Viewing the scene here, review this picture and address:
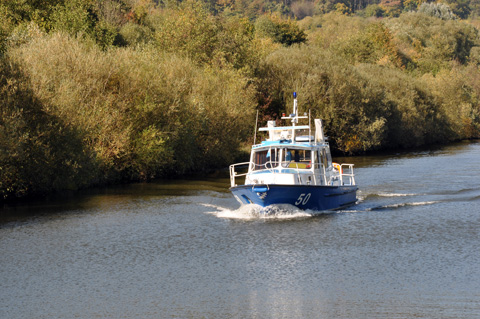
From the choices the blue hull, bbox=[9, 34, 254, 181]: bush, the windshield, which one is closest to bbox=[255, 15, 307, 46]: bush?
bbox=[9, 34, 254, 181]: bush

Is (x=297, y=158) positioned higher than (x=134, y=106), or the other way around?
(x=134, y=106)

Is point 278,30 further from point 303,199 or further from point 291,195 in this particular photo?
point 291,195

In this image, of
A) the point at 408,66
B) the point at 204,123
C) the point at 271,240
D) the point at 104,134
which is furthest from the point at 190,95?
the point at 408,66

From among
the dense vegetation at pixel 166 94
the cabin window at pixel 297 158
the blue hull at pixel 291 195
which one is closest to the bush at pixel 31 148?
the dense vegetation at pixel 166 94

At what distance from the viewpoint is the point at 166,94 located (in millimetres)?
48531

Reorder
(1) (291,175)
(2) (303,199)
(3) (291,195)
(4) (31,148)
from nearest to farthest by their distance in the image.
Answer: (3) (291,195), (1) (291,175), (2) (303,199), (4) (31,148)

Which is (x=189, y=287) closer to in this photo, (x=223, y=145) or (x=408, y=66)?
(x=223, y=145)

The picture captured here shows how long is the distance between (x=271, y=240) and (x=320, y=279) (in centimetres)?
560

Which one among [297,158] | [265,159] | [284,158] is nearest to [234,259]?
[284,158]

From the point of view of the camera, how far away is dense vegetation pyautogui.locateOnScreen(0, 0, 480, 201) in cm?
3700

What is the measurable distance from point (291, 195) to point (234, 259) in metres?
7.69

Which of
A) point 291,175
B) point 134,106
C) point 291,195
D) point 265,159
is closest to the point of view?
point 291,195

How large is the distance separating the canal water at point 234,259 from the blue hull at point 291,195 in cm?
56

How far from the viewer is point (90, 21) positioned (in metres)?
62.8
